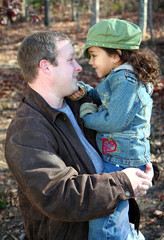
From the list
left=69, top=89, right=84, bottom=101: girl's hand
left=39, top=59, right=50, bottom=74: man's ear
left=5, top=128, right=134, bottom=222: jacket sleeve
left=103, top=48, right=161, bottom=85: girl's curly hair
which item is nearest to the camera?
left=5, top=128, right=134, bottom=222: jacket sleeve

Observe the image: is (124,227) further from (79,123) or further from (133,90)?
(133,90)

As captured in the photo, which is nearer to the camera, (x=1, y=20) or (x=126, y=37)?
(x=126, y=37)

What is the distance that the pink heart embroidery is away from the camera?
2.54 meters

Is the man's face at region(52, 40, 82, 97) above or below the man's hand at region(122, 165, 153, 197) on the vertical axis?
above

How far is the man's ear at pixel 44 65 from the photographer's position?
2375mm

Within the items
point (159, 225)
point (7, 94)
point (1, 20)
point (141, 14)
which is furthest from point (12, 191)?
point (141, 14)

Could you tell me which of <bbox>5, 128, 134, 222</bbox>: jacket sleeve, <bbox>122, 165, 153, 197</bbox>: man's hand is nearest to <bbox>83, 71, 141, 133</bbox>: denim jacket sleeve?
<bbox>122, 165, 153, 197</bbox>: man's hand

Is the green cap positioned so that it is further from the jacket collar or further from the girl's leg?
the girl's leg

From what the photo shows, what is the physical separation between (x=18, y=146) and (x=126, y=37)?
4.98 ft

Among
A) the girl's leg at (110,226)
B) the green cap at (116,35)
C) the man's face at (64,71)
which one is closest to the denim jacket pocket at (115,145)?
the girl's leg at (110,226)

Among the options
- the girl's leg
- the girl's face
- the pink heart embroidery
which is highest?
the girl's face

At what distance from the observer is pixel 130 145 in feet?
8.25

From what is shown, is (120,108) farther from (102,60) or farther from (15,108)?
(15,108)

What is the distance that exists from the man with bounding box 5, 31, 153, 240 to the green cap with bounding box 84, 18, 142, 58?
0.40 meters
